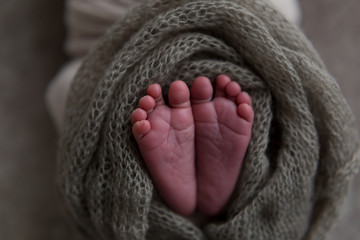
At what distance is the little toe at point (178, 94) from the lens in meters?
0.45

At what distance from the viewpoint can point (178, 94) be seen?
0.45m

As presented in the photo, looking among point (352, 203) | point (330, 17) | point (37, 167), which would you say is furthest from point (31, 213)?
point (330, 17)

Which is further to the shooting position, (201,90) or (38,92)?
(38,92)

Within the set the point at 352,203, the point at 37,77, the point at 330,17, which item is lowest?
the point at 37,77

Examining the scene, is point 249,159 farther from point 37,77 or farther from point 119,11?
point 37,77

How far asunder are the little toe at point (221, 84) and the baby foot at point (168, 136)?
1.9 inches

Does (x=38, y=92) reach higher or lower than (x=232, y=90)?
lower

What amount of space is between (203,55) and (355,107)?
55cm

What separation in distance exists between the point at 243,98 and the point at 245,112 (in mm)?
26

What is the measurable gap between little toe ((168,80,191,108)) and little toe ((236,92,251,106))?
0.07 metres

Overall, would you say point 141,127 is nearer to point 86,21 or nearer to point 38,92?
point 86,21

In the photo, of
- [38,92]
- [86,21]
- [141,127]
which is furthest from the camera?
[38,92]

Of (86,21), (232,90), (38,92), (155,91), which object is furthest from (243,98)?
(38,92)

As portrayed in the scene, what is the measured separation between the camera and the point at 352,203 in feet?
2.80
